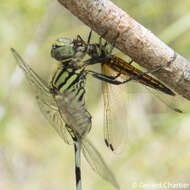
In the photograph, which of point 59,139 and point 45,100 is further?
point 59,139

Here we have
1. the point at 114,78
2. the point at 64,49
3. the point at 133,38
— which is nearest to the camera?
the point at 133,38

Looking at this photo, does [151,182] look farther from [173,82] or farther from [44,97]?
[173,82]

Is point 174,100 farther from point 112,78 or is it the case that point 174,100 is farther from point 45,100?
point 45,100

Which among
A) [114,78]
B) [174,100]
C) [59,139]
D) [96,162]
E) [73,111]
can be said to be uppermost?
[59,139]

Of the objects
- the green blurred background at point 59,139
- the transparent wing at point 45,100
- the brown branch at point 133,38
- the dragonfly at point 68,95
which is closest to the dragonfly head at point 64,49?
the dragonfly at point 68,95

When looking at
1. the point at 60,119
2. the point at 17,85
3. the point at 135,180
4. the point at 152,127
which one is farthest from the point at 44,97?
the point at 152,127

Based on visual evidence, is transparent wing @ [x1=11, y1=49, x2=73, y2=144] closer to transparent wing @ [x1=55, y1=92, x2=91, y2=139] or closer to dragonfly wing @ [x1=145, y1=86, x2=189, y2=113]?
transparent wing @ [x1=55, y1=92, x2=91, y2=139]

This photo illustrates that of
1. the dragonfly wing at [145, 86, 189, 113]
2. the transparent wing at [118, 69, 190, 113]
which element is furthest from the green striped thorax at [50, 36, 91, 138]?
the dragonfly wing at [145, 86, 189, 113]

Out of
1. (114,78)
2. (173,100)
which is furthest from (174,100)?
(114,78)
